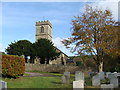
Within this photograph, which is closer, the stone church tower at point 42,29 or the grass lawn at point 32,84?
the grass lawn at point 32,84

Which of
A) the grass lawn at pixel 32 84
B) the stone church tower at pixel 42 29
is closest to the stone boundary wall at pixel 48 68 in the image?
the grass lawn at pixel 32 84

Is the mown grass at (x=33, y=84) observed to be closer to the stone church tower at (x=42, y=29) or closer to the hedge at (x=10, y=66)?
the hedge at (x=10, y=66)

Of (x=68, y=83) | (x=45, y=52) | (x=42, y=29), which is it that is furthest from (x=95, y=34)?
(x=42, y=29)

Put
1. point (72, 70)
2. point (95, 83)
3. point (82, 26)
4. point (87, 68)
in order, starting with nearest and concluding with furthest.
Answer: point (95, 83)
point (82, 26)
point (87, 68)
point (72, 70)

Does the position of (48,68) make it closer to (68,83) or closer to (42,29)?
(68,83)

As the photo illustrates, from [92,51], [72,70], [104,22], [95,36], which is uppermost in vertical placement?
[104,22]

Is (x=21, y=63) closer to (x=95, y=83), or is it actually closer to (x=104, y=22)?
(x=95, y=83)

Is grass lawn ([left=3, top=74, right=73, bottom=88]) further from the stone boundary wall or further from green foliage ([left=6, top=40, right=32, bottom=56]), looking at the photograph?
green foliage ([left=6, top=40, right=32, bottom=56])

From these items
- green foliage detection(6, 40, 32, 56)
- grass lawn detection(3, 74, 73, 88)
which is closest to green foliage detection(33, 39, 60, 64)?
green foliage detection(6, 40, 32, 56)

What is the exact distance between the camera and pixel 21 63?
16.5 metres

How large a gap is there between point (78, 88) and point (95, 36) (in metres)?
13.5

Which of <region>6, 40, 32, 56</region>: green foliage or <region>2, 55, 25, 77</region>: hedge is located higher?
<region>6, 40, 32, 56</region>: green foliage

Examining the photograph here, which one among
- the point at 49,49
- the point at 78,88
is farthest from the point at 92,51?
the point at 49,49

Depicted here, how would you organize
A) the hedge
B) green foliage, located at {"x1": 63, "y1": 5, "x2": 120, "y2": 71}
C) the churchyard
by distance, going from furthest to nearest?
green foliage, located at {"x1": 63, "y1": 5, "x2": 120, "y2": 71}, the hedge, the churchyard
